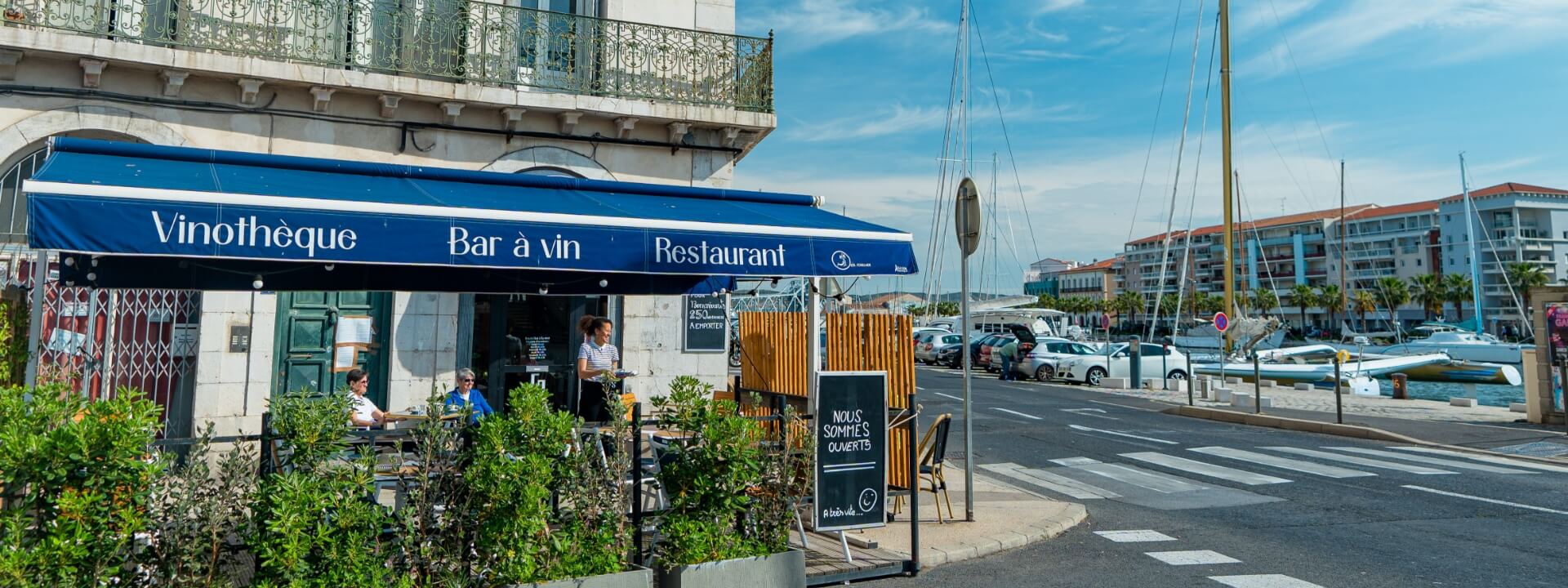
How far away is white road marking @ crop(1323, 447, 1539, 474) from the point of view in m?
11.1

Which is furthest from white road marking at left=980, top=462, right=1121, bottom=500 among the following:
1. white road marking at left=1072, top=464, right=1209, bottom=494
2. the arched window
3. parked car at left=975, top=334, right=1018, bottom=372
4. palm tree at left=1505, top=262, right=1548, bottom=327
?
palm tree at left=1505, top=262, right=1548, bottom=327

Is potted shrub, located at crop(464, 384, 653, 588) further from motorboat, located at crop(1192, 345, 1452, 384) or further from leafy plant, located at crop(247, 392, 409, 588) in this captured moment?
motorboat, located at crop(1192, 345, 1452, 384)

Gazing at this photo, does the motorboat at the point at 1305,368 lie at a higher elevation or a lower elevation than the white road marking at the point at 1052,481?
higher

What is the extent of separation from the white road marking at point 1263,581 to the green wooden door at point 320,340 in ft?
28.8

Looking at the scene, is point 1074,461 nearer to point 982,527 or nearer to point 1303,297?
point 982,527

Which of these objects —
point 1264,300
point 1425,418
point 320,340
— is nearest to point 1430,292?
point 1264,300

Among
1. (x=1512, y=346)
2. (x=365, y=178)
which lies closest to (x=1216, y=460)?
(x=365, y=178)

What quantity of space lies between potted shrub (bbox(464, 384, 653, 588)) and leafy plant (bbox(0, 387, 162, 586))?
1.41 metres

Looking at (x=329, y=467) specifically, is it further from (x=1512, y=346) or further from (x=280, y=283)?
(x=1512, y=346)

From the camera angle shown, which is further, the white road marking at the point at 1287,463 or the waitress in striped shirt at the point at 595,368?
Answer: the white road marking at the point at 1287,463

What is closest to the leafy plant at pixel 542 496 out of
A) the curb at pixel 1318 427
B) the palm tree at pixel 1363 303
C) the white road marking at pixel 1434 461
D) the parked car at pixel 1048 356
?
the white road marking at pixel 1434 461

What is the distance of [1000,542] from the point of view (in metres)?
7.23

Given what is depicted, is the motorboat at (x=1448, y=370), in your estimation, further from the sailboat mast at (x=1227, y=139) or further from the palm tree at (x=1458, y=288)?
the palm tree at (x=1458, y=288)

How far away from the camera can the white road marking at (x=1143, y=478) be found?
1010 centimetres
